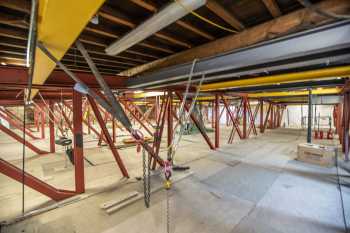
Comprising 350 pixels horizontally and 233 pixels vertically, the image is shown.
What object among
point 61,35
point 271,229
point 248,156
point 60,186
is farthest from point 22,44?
point 248,156

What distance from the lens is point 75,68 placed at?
2.90 m

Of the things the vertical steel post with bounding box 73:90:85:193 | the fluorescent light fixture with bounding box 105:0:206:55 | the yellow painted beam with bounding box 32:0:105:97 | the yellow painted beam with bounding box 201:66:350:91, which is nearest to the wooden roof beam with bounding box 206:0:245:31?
the fluorescent light fixture with bounding box 105:0:206:55

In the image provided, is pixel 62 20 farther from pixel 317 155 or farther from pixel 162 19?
pixel 317 155

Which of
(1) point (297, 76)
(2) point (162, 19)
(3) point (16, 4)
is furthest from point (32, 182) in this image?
(1) point (297, 76)

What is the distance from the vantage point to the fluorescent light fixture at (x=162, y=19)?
1.02 m

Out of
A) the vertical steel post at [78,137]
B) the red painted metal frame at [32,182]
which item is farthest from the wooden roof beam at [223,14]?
the red painted metal frame at [32,182]

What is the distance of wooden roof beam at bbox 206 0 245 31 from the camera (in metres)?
1.18

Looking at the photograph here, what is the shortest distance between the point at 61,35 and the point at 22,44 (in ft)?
4.62

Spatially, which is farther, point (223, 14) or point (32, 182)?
point (32, 182)

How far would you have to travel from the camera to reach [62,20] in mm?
A: 782

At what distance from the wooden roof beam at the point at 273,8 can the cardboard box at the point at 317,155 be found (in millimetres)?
4161

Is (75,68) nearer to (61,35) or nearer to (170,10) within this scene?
(61,35)

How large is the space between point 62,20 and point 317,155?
5.41 metres

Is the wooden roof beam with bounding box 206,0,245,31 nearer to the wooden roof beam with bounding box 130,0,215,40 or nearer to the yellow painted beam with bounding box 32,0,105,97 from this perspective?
Result: the wooden roof beam with bounding box 130,0,215,40
